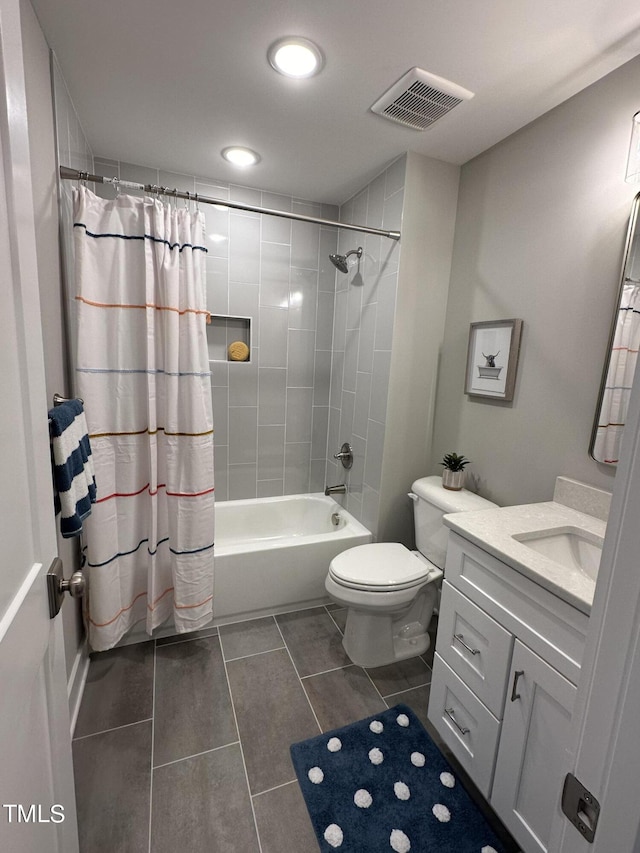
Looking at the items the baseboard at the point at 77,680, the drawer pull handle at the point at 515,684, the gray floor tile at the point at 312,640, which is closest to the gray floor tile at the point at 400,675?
the gray floor tile at the point at 312,640

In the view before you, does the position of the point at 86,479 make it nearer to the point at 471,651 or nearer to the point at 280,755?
the point at 280,755

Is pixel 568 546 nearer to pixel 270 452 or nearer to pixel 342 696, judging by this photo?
pixel 342 696

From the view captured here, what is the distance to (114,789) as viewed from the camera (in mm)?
1297

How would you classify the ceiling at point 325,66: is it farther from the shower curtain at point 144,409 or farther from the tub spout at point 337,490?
the tub spout at point 337,490

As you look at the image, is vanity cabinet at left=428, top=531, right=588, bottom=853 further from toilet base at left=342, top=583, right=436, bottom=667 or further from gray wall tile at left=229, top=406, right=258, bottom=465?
gray wall tile at left=229, top=406, right=258, bottom=465

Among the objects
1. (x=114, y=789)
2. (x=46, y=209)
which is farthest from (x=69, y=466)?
(x=114, y=789)

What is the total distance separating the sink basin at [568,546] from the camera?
129 cm

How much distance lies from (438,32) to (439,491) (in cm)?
175

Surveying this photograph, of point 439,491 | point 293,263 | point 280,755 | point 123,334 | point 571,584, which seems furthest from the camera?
point 293,263

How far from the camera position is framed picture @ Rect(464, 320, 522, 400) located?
5.76ft

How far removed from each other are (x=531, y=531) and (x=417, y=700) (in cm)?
99


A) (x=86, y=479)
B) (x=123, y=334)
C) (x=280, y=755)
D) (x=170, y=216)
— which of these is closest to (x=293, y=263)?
(x=170, y=216)

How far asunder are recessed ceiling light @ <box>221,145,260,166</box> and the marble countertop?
2.04 m

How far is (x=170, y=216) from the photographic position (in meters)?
1.68
